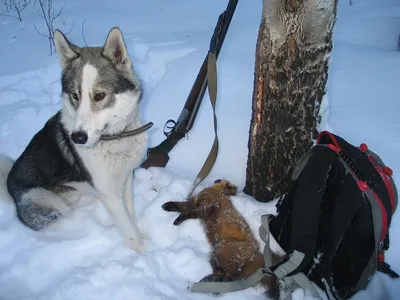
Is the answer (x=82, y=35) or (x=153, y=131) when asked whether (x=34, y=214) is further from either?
(x=82, y=35)

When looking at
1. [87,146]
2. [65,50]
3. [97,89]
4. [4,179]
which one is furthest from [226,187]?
[4,179]

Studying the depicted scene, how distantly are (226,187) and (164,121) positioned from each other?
1089 mm

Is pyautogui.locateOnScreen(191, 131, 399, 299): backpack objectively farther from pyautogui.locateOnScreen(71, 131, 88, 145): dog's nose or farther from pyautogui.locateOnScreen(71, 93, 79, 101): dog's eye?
pyautogui.locateOnScreen(71, 93, 79, 101): dog's eye

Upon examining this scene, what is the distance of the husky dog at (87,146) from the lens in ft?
5.65

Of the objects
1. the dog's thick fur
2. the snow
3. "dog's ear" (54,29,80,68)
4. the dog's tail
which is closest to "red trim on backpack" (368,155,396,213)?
the snow

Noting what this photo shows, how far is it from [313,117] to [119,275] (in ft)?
4.82

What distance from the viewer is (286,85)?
1833 mm

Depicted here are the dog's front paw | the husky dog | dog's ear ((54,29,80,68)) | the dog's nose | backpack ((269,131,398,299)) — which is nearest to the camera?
backpack ((269,131,398,299))

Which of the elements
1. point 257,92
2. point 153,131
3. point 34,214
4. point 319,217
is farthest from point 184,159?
point 319,217

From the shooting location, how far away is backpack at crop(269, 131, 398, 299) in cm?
143

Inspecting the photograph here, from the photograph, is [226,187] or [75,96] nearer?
[75,96]

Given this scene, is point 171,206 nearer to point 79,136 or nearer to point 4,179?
point 79,136

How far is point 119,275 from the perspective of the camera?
6.09 feet

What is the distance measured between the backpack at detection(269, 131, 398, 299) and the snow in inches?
7.5
